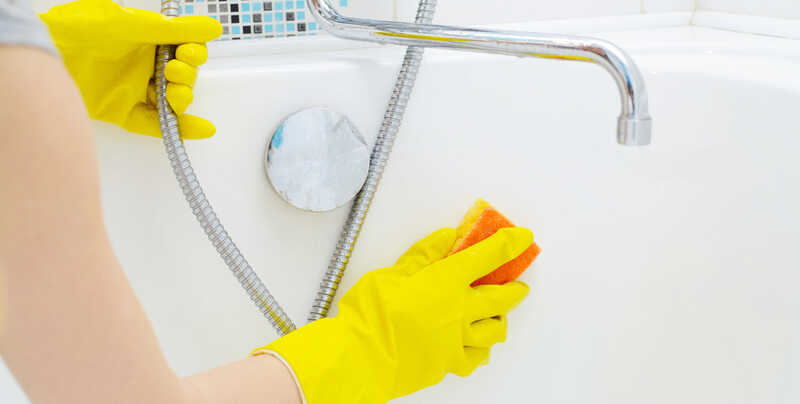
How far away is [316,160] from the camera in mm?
651

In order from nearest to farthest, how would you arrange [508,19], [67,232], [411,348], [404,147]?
[67,232], [411,348], [404,147], [508,19]

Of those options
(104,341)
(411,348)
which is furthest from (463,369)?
(104,341)

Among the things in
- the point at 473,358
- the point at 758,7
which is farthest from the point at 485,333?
the point at 758,7

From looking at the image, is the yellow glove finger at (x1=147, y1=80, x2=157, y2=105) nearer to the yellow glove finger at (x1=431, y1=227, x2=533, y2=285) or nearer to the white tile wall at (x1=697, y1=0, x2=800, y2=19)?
the yellow glove finger at (x1=431, y1=227, x2=533, y2=285)

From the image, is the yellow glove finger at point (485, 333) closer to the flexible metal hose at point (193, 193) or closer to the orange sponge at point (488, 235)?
the orange sponge at point (488, 235)

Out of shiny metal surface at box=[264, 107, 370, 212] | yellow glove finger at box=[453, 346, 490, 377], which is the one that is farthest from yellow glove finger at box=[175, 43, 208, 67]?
yellow glove finger at box=[453, 346, 490, 377]

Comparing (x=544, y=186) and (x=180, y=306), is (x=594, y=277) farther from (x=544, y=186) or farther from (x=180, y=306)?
(x=180, y=306)

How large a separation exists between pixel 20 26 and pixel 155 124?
35cm

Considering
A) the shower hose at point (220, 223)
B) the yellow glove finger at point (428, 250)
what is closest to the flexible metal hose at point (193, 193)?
the shower hose at point (220, 223)

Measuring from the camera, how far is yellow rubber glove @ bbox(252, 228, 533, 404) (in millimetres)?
534

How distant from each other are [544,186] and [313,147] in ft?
0.80

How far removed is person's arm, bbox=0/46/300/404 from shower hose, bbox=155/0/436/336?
0.82 ft

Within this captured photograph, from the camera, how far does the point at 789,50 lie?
0.78 meters

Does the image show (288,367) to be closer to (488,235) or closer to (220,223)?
(220,223)
